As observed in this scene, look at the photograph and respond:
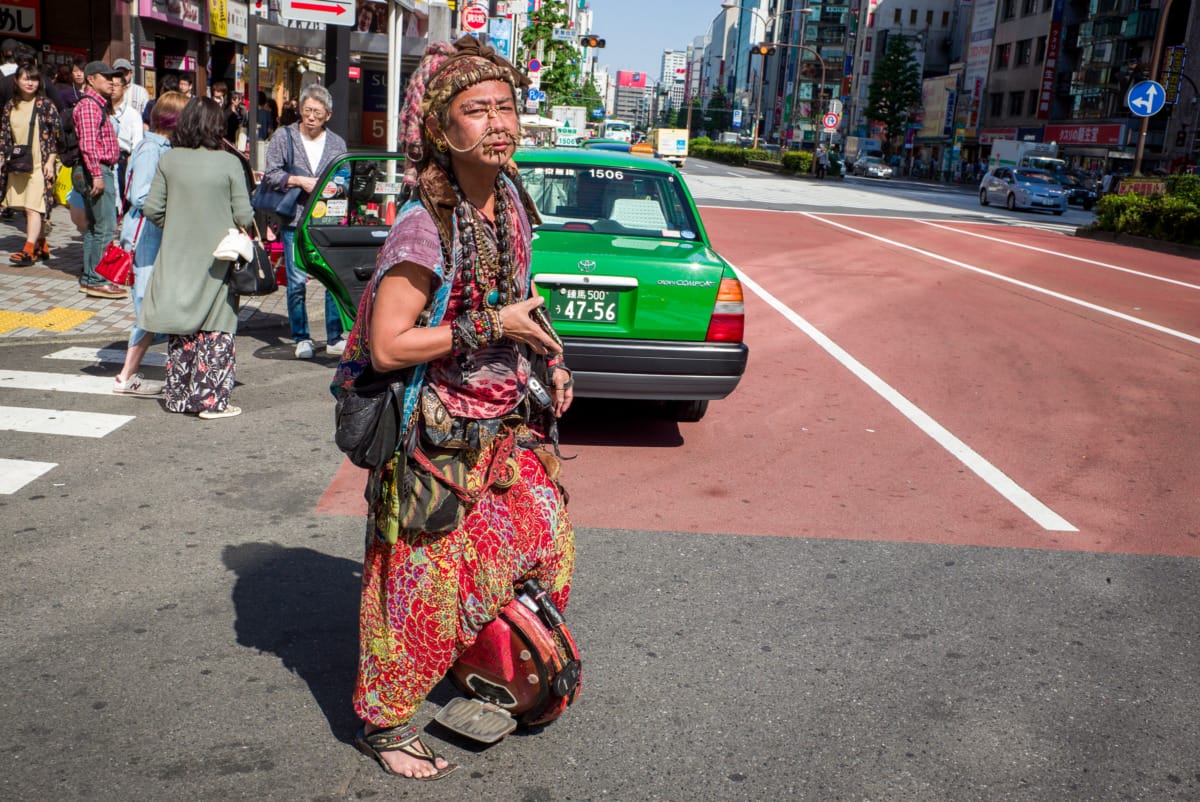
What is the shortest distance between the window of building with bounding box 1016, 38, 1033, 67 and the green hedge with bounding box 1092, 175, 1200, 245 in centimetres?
5006

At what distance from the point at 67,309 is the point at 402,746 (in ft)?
26.2

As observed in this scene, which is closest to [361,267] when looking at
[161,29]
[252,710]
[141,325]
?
[141,325]

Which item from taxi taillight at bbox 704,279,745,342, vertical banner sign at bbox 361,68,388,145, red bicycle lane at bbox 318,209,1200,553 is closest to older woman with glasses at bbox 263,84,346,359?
red bicycle lane at bbox 318,209,1200,553

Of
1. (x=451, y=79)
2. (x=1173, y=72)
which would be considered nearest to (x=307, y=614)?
(x=451, y=79)

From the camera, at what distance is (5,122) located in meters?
11.2

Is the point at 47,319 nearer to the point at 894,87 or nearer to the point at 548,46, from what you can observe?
the point at 548,46

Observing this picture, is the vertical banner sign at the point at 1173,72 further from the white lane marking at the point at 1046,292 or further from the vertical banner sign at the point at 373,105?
the vertical banner sign at the point at 373,105

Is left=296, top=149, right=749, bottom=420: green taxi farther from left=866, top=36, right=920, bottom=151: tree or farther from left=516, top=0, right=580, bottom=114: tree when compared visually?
left=866, top=36, right=920, bottom=151: tree

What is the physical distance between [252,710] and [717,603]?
1.75 m

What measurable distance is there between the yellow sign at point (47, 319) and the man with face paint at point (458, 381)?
7.07 meters

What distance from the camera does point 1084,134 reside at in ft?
205

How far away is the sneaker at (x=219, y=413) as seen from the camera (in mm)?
6754

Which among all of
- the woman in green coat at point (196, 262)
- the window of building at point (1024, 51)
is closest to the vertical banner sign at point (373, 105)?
the woman in green coat at point (196, 262)

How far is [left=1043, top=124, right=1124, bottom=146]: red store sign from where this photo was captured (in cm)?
5896
